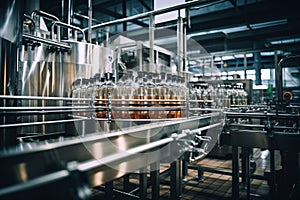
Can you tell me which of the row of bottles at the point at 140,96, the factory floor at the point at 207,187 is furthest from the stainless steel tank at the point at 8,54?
the factory floor at the point at 207,187

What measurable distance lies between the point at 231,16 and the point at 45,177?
4270 millimetres

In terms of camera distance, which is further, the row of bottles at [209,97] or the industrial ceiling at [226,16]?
the industrial ceiling at [226,16]

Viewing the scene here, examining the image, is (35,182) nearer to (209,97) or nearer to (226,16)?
(209,97)

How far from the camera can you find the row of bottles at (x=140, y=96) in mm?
989

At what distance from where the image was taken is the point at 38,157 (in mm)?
387

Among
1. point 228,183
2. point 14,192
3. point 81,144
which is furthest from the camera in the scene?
point 228,183

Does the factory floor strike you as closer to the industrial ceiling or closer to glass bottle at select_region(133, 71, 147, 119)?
glass bottle at select_region(133, 71, 147, 119)

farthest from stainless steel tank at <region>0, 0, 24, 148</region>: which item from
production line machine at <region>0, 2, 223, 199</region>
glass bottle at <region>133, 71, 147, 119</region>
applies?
glass bottle at <region>133, 71, 147, 119</region>

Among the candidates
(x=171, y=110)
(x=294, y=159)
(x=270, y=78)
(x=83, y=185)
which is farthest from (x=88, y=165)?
(x=270, y=78)

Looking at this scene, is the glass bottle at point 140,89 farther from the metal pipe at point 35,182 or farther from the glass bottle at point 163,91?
the metal pipe at point 35,182

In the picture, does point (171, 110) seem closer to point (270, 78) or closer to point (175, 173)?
point (175, 173)

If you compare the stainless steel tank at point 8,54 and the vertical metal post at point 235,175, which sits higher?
the stainless steel tank at point 8,54

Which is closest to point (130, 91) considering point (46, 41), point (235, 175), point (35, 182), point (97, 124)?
point (97, 124)

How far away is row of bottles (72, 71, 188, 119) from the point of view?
989 mm
